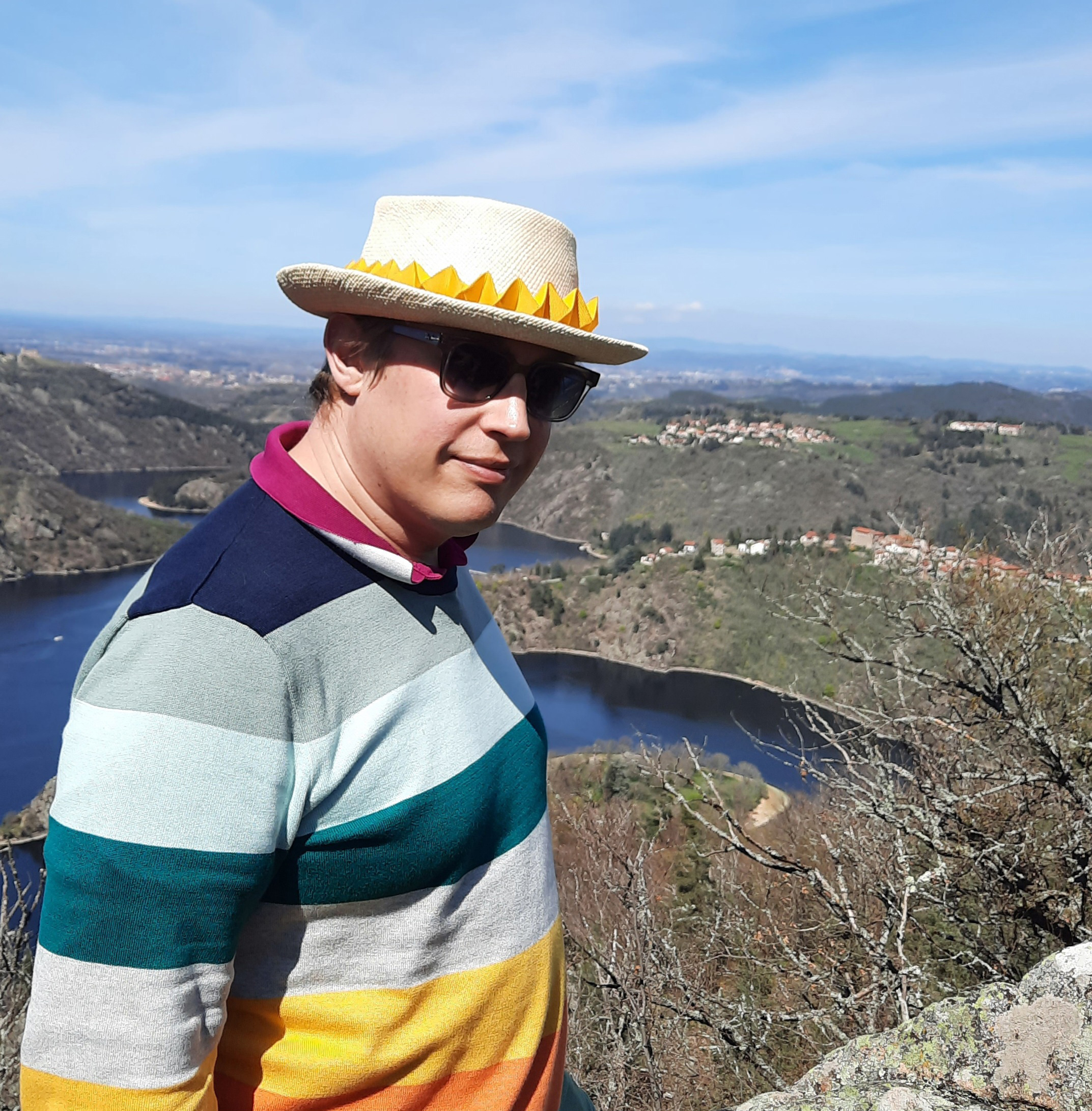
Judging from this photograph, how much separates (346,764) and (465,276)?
0.51 meters

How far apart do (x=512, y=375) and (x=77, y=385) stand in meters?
95.8

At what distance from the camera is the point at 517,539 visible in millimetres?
66812

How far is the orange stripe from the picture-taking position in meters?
0.87

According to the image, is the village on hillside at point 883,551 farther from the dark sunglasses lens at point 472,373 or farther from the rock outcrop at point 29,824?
the rock outcrop at point 29,824

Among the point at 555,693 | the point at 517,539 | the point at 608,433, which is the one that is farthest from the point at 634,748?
the point at 608,433

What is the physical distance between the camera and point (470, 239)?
3.11 ft

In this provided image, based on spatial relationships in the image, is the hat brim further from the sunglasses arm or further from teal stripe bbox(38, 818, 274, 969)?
teal stripe bbox(38, 818, 274, 969)

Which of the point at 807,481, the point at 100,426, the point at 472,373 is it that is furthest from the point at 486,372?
the point at 100,426

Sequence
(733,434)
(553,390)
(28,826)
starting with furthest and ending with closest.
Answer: (733,434) → (28,826) → (553,390)

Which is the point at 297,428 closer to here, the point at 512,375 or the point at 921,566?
the point at 512,375

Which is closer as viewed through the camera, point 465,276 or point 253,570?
point 253,570

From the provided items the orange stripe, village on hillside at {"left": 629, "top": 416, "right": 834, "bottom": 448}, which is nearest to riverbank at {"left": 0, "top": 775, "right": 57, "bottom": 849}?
the orange stripe

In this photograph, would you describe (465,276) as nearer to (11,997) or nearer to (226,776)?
(226,776)

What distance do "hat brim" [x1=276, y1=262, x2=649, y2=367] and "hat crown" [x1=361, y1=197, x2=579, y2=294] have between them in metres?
0.06
